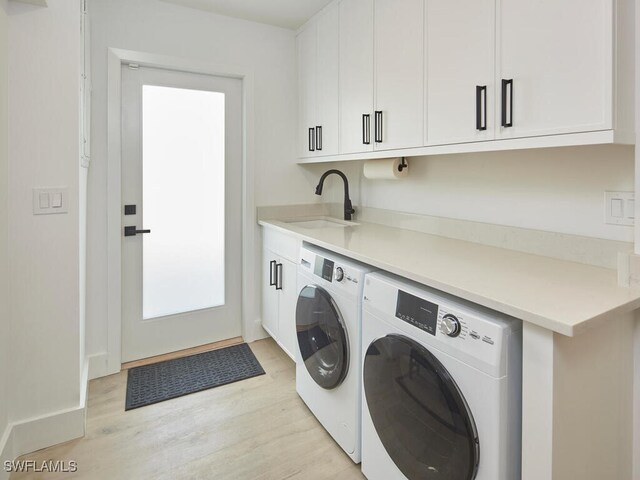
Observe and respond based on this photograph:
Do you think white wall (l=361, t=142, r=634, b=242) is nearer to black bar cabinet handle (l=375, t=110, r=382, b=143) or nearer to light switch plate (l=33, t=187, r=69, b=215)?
black bar cabinet handle (l=375, t=110, r=382, b=143)

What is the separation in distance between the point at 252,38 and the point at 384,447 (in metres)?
2.73

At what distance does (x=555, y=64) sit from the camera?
3.90 feet

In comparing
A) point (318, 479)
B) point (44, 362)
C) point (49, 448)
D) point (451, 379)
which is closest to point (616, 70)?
point (451, 379)

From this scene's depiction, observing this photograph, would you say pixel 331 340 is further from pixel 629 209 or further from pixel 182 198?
pixel 182 198

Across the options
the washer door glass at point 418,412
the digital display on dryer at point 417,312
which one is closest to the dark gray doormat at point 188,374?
the washer door glass at point 418,412

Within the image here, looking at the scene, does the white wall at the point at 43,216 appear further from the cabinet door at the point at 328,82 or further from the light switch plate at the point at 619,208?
the light switch plate at the point at 619,208

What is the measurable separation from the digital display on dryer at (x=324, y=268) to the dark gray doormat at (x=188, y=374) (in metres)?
1.00

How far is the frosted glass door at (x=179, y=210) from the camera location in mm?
2484

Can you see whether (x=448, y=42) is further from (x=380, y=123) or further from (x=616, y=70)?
(x=616, y=70)

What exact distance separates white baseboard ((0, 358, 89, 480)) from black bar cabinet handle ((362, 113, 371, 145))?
6.53 feet

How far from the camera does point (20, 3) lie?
5.24ft

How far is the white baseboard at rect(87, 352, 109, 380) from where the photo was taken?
7.72 feet

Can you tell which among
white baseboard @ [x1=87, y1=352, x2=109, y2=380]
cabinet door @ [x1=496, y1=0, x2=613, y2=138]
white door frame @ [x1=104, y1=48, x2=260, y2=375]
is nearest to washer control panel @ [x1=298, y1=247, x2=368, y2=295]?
cabinet door @ [x1=496, y1=0, x2=613, y2=138]

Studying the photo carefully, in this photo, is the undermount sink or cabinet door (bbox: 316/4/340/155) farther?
the undermount sink
